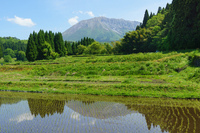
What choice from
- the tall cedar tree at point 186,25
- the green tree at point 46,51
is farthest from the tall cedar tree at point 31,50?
the tall cedar tree at point 186,25

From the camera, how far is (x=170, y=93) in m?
13.5

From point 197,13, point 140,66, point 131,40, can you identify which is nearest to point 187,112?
point 140,66

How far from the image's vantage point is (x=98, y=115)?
32.6 feet

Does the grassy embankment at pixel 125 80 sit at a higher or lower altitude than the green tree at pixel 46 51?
lower

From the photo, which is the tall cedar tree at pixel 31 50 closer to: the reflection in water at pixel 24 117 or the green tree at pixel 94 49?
the green tree at pixel 94 49

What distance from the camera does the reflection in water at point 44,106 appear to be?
1081 cm

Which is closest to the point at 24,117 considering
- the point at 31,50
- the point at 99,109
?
the point at 99,109

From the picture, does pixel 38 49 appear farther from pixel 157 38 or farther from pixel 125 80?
pixel 125 80

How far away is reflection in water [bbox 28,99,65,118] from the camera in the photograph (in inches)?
426

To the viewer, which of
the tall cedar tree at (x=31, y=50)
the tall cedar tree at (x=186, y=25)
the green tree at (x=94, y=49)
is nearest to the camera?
the tall cedar tree at (x=186, y=25)

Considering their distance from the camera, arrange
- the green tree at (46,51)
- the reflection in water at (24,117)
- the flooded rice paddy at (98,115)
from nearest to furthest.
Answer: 1. the flooded rice paddy at (98,115)
2. the reflection in water at (24,117)
3. the green tree at (46,51)

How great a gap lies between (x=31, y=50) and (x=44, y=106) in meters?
44.2

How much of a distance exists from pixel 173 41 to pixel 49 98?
2905 centimetres

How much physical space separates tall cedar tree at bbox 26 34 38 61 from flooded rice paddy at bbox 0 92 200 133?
40336 millimetres
